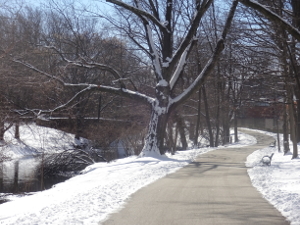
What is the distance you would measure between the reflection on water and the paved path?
282 inches

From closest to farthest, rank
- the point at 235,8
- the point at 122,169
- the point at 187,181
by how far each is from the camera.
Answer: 1. the point at 187,181
2. the point at 122,169
3. the point at 235,8

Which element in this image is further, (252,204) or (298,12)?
(298,12)

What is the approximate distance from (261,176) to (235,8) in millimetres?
7737

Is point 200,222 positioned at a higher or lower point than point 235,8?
lower

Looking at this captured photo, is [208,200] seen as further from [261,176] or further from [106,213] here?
[261,176]

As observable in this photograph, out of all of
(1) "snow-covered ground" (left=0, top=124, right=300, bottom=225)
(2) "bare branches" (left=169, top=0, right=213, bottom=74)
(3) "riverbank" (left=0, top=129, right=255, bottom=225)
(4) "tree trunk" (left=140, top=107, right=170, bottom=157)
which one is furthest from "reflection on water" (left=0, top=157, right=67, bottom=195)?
(2) "bare branches" (left=169, top=0, right=213, bottom=74)

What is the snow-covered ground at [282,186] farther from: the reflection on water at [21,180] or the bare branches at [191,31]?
the reflection on water at [21,180]

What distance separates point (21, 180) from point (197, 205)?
518 inches

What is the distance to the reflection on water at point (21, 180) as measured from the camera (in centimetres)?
1809

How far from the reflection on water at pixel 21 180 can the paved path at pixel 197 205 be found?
7.17 m

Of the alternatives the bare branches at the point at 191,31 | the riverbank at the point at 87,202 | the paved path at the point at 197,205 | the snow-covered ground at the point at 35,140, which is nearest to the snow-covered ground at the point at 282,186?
the paved path at the point at 197,205

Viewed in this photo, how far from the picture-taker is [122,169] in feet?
54.3

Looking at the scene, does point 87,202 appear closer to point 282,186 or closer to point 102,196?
point 102,196

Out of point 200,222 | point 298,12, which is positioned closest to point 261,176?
point 298,12
